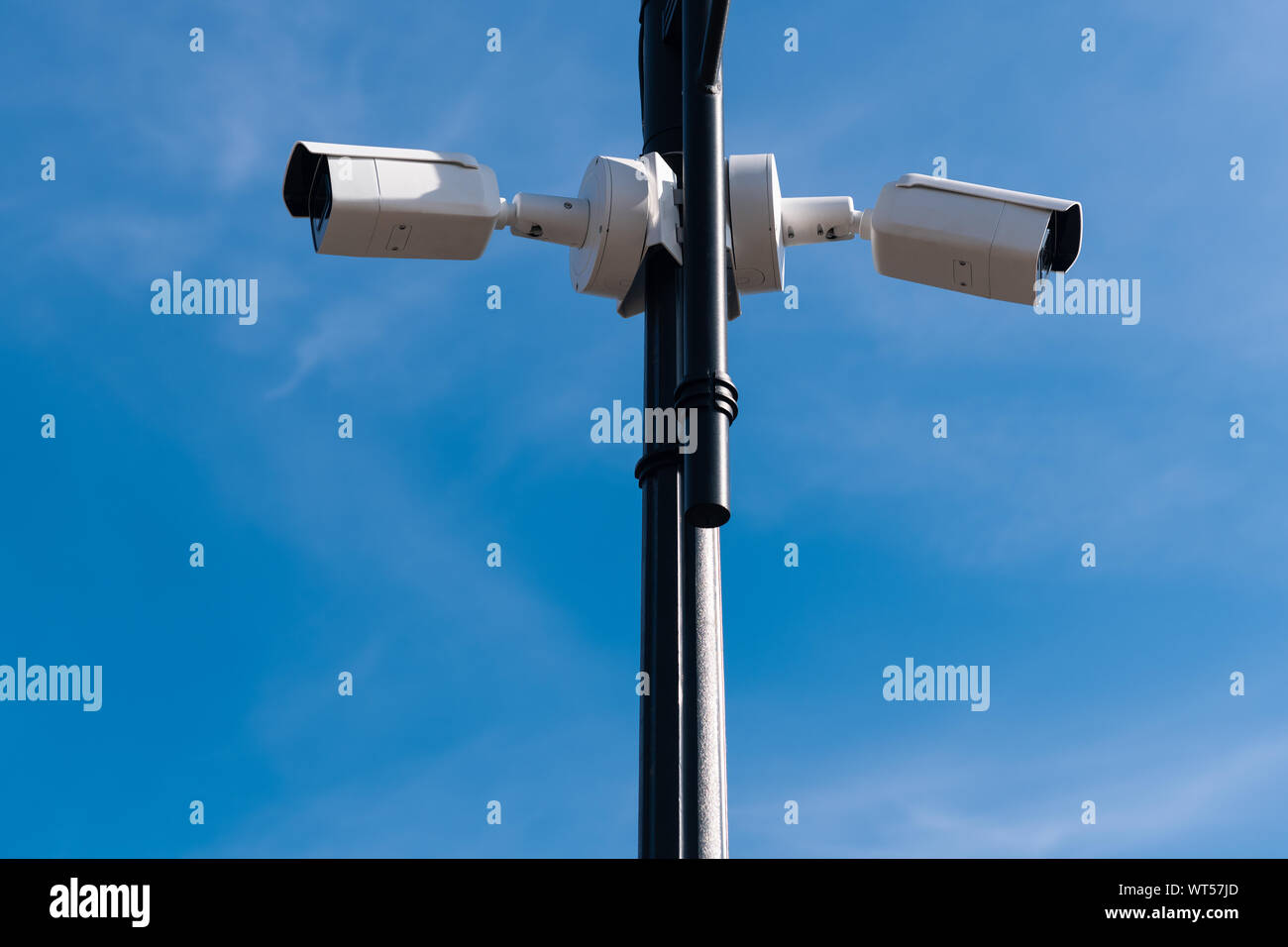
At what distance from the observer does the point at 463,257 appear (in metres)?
8.80

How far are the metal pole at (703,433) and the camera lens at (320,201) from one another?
1.92m

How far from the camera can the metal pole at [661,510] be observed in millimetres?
7211

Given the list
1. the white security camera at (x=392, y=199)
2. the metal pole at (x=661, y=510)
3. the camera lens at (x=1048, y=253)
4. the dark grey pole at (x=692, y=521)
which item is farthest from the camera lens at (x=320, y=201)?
the camera lens at (x=1048, y=253)

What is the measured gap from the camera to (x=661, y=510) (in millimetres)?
7762

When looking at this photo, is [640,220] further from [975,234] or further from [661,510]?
[975,234]

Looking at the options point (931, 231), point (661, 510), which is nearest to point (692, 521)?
point (661, 510)

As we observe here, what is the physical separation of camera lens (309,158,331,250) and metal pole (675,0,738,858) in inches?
75.4
